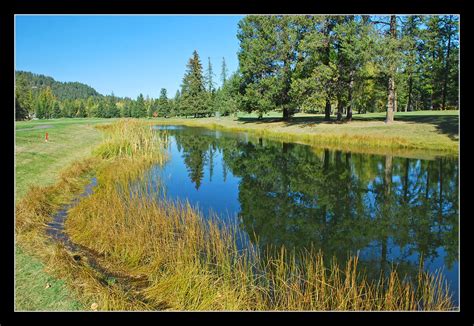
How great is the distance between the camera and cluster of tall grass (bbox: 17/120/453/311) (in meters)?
4.32

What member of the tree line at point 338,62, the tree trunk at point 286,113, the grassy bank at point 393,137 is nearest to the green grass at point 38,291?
the grassy bank at point 393,137

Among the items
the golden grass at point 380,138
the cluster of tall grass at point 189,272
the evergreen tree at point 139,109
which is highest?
the evergreen tree at point 139,109

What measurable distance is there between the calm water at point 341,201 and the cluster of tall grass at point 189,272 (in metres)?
0.80

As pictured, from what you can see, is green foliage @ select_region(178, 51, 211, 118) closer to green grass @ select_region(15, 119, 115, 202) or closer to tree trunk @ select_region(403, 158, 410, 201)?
green grass @ select_region(15, 119, 115, 202)

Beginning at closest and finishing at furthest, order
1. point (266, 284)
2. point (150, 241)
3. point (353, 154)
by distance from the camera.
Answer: point (266, 284)
point (150, 241)
point (353, 154)

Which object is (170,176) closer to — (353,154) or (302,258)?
(302,258)

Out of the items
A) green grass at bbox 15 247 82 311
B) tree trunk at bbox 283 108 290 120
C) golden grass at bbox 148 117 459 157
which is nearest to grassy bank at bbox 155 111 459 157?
golden grass at bbox 148 117 459 157

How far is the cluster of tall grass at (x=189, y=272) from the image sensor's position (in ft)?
14.2

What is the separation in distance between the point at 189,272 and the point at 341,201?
6458 mm

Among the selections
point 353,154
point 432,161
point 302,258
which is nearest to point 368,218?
point 302,258

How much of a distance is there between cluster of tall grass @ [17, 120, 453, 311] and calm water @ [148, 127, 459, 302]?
0.80m

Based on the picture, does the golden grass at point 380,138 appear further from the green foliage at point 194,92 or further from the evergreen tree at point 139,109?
the evergreen tree at point 139,109
